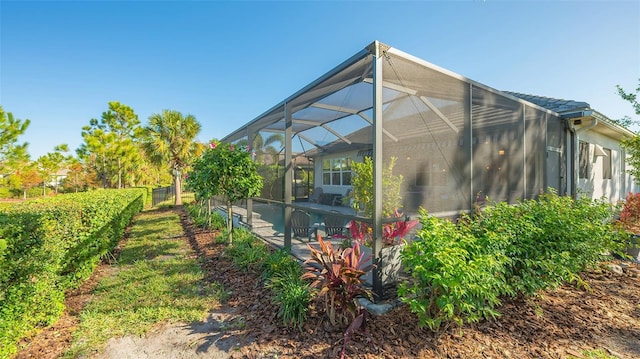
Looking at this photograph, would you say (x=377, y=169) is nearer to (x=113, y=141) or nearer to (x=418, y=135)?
(x=418, y=135)

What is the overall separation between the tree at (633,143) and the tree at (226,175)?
35.7 feet

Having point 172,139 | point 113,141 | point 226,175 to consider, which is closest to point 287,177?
point 226,175

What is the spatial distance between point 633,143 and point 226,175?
11484 mm

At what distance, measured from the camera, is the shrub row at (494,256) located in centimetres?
217

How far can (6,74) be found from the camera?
7.33m

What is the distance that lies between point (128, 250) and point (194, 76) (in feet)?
30.1

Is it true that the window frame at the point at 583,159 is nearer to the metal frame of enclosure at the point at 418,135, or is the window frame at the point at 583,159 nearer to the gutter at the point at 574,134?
the gutter at the point at 574,134

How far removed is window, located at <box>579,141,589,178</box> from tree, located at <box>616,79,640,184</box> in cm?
114

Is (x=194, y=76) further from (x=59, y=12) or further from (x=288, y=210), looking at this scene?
(x=288, y=210)

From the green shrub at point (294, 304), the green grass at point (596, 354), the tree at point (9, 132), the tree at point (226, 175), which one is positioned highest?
the tree at point (9, 132)

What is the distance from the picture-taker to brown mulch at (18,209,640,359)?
7.47ft

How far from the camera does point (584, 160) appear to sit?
768 cm

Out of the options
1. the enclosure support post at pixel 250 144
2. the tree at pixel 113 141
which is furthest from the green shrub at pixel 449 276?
the tree at pixel 113 141

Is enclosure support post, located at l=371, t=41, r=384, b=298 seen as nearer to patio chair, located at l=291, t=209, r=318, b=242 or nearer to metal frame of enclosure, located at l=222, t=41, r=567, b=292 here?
metal frame of enclosure, located at l=222, t=41, r=567, b=292
